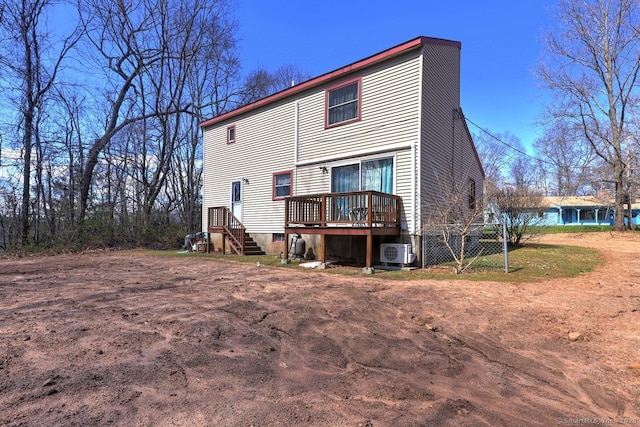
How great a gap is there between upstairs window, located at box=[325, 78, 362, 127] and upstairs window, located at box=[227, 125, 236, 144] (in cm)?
548

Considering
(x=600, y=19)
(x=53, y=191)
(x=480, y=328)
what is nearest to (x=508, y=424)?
(x=480, y=328)

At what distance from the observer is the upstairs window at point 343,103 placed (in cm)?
1092

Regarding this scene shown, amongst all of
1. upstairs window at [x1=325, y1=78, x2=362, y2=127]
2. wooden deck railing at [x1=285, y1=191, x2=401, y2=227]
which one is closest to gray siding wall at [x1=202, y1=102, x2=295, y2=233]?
upstairs window at [x1=325, y1=78, x2=362, y2=127]

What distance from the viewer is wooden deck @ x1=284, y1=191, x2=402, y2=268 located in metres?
8.76

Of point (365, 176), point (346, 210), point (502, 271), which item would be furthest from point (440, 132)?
point (502, 271)

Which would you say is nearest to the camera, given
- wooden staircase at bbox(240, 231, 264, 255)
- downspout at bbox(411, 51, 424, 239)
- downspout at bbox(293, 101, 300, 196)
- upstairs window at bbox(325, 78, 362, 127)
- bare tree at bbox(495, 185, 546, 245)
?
downspout at bbox(411, 51, 424, 239)

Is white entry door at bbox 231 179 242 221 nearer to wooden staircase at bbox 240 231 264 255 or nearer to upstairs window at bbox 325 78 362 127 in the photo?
wooden staircase at bbox 240 231 264 255

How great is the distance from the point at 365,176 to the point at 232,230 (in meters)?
6.17

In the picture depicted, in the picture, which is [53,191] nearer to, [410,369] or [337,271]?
[337,271]

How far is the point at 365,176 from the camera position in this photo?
10602 mm

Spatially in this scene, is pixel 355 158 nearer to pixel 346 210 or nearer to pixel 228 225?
pixel 346 210

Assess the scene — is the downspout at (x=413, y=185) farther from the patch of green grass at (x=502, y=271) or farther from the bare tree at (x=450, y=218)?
the patch of green grass at (x=502, y=271)

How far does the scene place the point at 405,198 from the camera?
31.8 feet

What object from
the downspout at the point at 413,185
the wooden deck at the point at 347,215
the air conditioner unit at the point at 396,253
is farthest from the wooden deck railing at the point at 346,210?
the air conditioner unit at the point at 396,253
